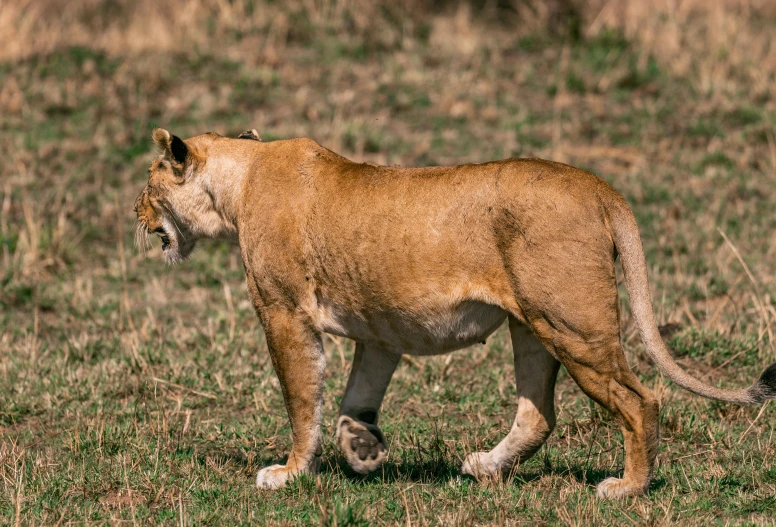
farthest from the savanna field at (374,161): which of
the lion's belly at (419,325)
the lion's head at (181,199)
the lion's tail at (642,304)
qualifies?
the lion's head at (181,199)

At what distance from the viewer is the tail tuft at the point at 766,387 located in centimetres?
491

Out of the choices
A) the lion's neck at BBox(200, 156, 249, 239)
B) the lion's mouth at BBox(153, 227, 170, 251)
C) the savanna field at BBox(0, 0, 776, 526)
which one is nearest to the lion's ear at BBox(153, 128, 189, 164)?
the lion's neck at BBox(200, 156, 249, 239)

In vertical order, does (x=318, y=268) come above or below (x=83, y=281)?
above

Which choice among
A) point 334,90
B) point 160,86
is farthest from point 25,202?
point 334,90

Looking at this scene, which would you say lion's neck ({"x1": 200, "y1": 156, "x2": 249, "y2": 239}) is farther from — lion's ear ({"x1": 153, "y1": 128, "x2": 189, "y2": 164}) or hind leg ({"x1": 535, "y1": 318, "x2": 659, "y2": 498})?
hind leg ({"x1": 535, "y1": 318, "x2": 659, "y2": 498})

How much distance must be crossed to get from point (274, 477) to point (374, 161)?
657cm

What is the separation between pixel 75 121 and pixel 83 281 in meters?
3.44

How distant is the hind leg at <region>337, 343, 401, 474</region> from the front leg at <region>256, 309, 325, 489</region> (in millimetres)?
176

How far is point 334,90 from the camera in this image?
544 inches

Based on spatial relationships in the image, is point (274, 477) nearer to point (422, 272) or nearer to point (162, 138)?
point (422, 272)

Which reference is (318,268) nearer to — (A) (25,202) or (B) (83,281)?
(B) (83,281)

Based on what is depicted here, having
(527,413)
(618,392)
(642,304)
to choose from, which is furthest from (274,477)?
→ (642,304)

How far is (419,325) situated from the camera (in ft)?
17.4

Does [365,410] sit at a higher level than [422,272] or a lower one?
lower
